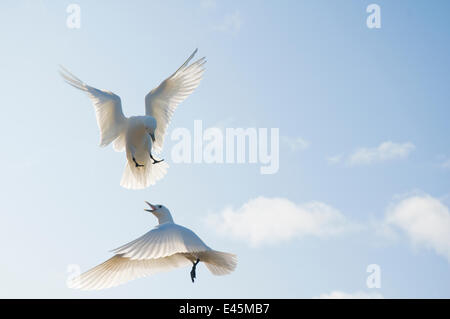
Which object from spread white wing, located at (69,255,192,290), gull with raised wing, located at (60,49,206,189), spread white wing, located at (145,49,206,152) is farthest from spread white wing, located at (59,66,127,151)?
spread white wing, located at (69,255,192,290)

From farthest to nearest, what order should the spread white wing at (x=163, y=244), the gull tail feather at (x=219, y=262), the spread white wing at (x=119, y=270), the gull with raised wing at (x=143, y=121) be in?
the gull with raised wing at (x=143, y=121), the gull tail feather at (x=219, y=262), the spread white wing at (x=119, y=270), the spread white wing at (x=163, y=244)

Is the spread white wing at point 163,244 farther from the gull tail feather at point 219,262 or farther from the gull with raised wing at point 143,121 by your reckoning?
the gull with raised wing at point 143,121

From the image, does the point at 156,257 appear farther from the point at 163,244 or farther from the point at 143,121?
the point at 143,121

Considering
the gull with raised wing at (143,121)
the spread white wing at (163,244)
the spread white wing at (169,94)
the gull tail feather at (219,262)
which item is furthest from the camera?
the spread white wing at (169,94)

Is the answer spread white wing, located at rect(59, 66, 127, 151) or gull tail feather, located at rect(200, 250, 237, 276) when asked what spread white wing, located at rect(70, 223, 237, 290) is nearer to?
gull tail feather, located at rect(200, 250, 237, 276)

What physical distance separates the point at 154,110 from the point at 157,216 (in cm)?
241

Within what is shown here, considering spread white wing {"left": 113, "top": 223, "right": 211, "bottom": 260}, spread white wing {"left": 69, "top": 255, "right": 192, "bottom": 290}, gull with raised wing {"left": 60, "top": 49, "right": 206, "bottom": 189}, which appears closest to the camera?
spread white wing {"left": 113, "top": 223, "right": 211, "bottom": 260}

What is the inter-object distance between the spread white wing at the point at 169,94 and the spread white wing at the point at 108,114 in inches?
32.7

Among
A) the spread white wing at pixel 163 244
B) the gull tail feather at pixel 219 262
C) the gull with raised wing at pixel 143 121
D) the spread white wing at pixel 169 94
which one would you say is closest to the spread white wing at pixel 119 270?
the gull tail feather at pixel 219 262

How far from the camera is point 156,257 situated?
6684 mm

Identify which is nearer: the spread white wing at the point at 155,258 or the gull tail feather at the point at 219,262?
the spread white wing at the point at 155,258

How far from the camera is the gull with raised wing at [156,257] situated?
688cm

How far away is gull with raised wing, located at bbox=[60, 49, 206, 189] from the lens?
31.9 ft
